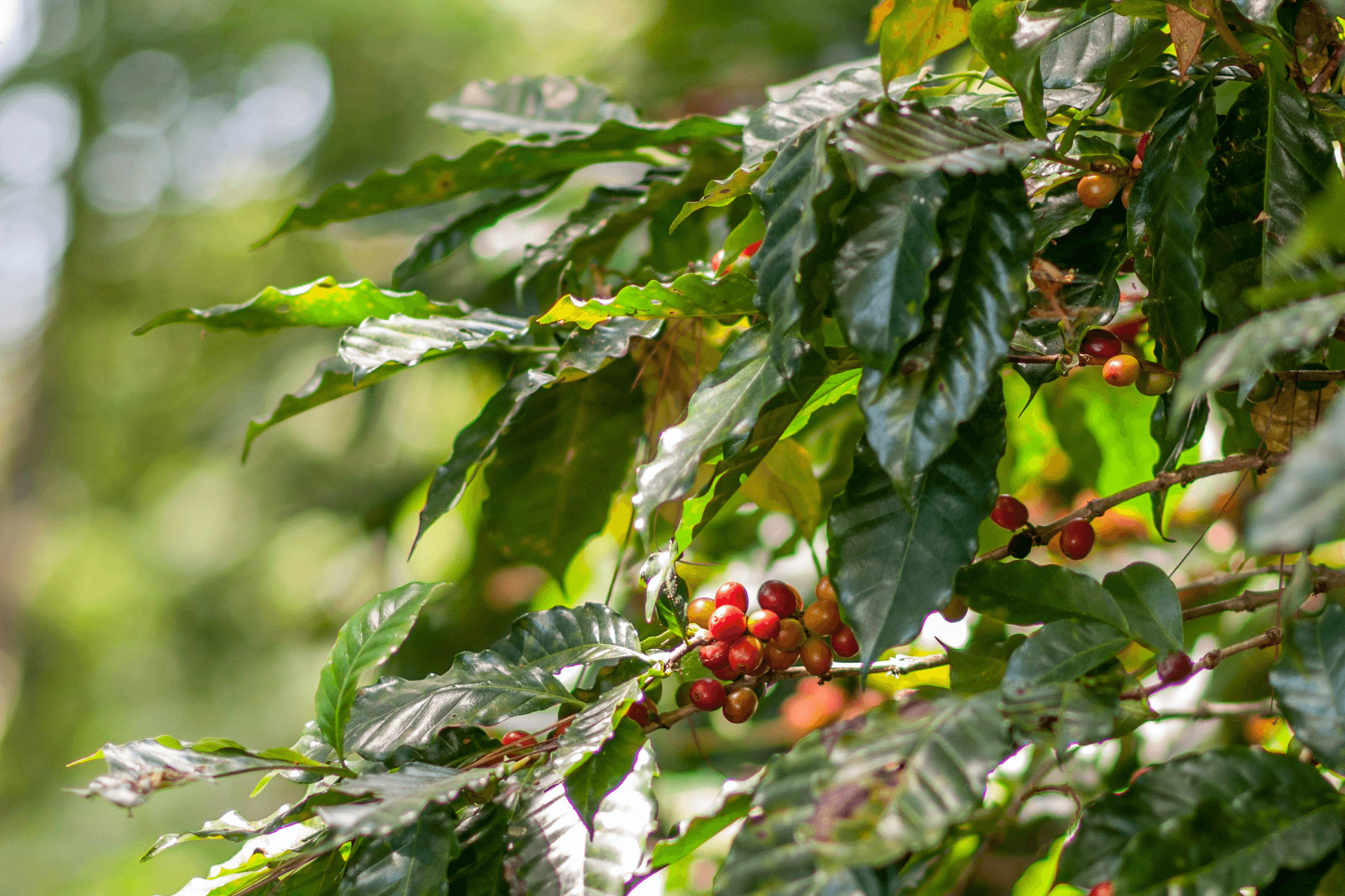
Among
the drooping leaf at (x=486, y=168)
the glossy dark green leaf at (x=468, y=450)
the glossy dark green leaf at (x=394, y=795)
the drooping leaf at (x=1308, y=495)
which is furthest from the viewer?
the drooping leaf at (x=486, y=168)

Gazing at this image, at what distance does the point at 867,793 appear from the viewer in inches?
11.2

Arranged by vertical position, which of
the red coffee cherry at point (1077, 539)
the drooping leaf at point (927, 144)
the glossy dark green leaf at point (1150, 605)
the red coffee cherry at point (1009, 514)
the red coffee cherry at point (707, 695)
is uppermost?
the drooping leaf at point (927, 144)

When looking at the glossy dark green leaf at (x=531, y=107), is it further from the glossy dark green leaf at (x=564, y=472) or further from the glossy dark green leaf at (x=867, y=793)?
the glossy dark green leaf at (x=867, y=793)

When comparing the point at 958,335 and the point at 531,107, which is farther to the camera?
the point at 531,107

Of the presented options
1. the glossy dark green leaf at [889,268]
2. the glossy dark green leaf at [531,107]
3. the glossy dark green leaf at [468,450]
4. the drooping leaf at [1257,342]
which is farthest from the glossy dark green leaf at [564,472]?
the drooping leaf at [1257,342]

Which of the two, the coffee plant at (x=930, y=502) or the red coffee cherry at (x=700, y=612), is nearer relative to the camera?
the coffee plant at (x=930, y=502)

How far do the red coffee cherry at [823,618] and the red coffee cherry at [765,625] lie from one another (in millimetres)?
16

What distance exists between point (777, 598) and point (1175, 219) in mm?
246

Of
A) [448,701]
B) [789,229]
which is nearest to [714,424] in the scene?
[789,229]

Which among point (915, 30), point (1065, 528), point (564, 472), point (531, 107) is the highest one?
point (915, 30)

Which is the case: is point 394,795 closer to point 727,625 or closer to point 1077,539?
point 727,625

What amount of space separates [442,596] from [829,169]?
29.8 inches

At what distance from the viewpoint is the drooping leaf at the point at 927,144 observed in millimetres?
312

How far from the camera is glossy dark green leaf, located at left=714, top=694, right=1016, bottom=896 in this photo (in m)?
0.27
